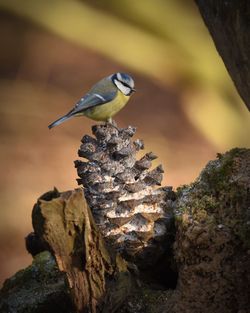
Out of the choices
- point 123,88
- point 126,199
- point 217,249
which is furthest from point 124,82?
point 217,249

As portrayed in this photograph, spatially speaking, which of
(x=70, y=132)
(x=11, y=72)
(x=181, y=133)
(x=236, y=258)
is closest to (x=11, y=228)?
(x=70, y=132)

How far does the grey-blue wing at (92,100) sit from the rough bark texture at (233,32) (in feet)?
1.35

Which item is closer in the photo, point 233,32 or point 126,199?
point 233,32

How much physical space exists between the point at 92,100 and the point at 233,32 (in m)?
0.45

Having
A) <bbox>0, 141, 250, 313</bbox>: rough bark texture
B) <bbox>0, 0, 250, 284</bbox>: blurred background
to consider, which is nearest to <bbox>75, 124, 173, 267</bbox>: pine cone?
<bbox>0, 141, 250, 313</bbox>: rough bark texture

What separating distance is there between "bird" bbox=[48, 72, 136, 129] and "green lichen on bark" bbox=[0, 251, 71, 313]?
270 millimetres

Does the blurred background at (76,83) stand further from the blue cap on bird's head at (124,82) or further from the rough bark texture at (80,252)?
the rough bark texture at (80,252)

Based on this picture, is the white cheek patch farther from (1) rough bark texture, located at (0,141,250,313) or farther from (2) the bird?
(1) rough bark texture, located at (0,141,250,313)

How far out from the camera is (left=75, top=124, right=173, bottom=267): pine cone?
0.69 meters

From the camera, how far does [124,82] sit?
99 centimetres

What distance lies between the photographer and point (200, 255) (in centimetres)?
63

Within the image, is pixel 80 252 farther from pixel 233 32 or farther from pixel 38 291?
pixel 233 32

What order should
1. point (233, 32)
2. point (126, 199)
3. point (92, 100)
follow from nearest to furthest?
point (233, 32) → point (126, 199) → point (92, 100)

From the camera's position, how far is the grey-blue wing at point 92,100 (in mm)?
962
